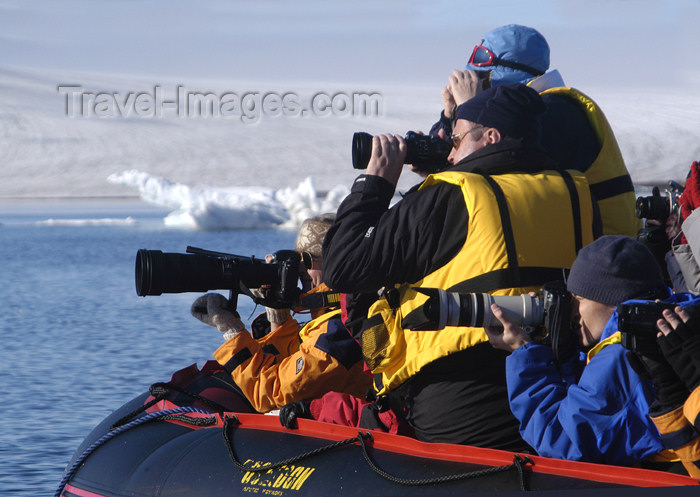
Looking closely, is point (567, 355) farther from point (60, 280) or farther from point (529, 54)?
point (60, 280)

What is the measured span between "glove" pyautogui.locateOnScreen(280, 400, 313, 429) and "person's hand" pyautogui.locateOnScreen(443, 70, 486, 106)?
3.09 feet

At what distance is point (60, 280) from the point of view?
12.7 metres

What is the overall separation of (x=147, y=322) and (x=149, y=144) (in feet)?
127

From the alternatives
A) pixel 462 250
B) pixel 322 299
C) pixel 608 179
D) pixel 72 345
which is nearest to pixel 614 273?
pixel 462 250

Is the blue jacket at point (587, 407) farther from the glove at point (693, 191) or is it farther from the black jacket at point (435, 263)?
the glove at point (693, 191)

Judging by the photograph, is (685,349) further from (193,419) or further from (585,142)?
(193,419)

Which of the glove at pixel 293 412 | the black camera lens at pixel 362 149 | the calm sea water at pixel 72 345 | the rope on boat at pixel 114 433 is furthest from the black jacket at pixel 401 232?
the calm sea water at pixel 72 345

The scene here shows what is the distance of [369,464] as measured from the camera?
2.13 meters

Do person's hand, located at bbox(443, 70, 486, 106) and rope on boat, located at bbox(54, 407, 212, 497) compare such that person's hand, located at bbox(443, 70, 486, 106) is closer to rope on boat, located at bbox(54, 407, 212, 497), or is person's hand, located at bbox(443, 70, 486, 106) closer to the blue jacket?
the blue jacket

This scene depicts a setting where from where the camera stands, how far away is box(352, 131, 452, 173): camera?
7.36 feet

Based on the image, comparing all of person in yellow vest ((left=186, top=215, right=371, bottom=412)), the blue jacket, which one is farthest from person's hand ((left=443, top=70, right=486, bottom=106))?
the blue jacket

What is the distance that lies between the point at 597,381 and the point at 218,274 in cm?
124

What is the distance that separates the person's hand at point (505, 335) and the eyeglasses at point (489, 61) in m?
1.20

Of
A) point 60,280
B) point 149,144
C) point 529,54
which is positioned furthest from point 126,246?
point 149,144
